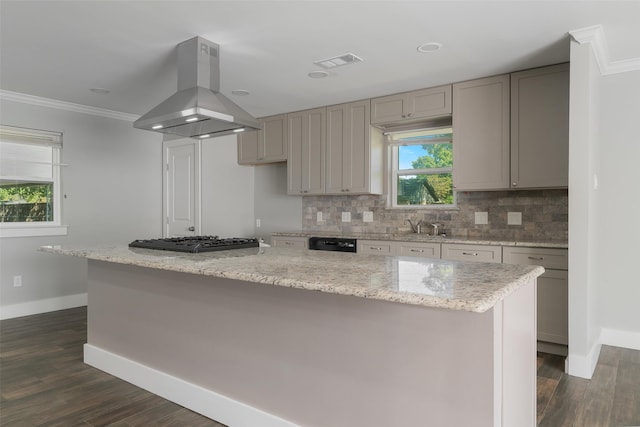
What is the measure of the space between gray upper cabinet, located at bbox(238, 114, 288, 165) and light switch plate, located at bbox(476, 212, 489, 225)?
7.76 ft

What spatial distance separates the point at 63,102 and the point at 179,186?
163 cm

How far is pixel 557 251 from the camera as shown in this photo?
3.30 meters

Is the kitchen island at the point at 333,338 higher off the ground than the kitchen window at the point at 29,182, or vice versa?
the kitchen window at the point at 29,182

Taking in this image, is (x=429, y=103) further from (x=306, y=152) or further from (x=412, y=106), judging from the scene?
(x=306, y=152)

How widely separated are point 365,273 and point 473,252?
230cm

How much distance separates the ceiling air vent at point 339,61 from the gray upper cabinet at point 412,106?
3.27ft

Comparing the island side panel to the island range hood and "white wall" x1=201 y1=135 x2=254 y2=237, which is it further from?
"white wall" x1=201 y1=135 x2=254 y2=237

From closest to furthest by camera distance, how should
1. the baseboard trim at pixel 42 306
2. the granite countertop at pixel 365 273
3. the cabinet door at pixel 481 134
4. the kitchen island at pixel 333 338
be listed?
the granite countertop at pixel 365 273, the kitchen island at pixel 333 338, the cabinet door at pixel 481 134, the baseboard trim at pixel 42 306

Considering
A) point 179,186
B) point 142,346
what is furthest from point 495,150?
point 179,186

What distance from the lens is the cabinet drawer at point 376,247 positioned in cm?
418

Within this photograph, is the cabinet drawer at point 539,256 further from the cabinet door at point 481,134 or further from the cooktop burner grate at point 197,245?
the cooktop burner grate at point 197,245

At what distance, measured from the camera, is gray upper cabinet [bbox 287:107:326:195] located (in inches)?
194

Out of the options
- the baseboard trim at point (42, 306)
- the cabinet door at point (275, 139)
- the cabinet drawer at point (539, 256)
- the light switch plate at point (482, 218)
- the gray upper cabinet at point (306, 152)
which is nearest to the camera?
the cabinet drawer at point (539, 256)

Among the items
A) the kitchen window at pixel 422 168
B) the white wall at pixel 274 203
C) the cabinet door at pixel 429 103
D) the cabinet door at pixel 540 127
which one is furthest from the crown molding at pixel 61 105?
the cabinet door at pixel 540 127
